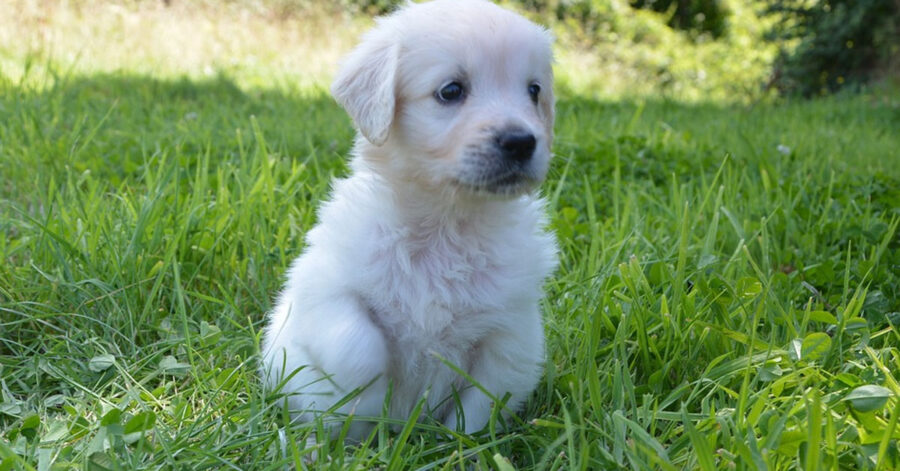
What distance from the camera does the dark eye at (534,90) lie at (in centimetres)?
245

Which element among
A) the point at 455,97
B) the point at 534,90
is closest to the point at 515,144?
the point at 455,97

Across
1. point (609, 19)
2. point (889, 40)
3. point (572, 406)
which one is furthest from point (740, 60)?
point (572, 406)

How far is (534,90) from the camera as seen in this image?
8.13 ft

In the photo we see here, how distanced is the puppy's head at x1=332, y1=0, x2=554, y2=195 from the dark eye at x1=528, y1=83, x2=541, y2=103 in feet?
0.14

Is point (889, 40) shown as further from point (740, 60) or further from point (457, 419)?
point (457, 419)

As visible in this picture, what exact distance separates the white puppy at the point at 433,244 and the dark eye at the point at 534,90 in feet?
0.09

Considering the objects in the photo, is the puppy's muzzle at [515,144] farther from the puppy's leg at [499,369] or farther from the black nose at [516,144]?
the puppy's leg at [499,369]

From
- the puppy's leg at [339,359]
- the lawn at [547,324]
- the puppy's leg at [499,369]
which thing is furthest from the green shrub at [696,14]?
the puppy's leg at [339,359]

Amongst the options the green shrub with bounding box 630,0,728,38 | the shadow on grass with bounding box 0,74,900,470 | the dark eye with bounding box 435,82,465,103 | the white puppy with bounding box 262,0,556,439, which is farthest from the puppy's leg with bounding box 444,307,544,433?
the green shrub with bounding box 630,0,728,38

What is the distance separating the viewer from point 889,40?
1059cm

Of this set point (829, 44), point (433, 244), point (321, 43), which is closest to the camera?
point (433, 244)

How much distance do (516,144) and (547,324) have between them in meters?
0.95

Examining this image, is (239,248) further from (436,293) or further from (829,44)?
(829,44)

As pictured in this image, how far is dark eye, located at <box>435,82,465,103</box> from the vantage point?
2.29m
